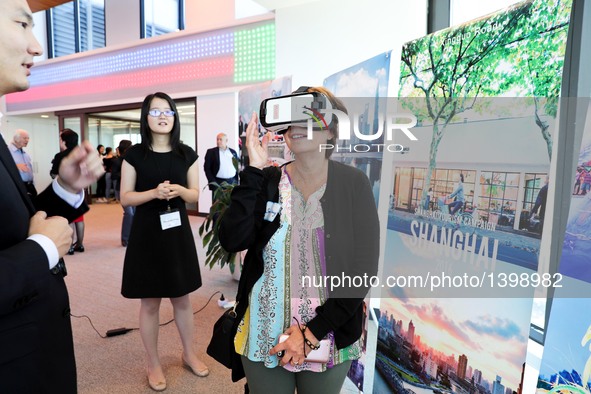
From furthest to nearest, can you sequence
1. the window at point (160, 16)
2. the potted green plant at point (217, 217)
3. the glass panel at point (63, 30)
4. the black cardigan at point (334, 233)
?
the glass panel at point (63, 30)
the window at point (160, 16)
the potted green plant at point (217, 217)
the black cardigan at point (334, 233)

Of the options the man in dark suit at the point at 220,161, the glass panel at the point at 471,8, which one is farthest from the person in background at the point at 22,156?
the glass panel at the point at 471,8

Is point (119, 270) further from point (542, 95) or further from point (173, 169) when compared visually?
point (542, 95)

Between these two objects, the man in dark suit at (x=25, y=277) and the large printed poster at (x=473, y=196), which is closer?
the man in dark suit at (x=25, y=277)

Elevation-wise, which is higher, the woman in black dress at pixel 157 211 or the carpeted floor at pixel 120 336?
the woman in black dress at pixel 157 211

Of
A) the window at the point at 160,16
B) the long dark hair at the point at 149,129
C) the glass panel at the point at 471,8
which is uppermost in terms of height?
the window at the point at 160,16

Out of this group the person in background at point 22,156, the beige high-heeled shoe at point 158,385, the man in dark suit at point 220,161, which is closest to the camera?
the beige high-heeled shoe at point 158,385

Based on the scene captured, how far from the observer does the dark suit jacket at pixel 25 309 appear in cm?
79

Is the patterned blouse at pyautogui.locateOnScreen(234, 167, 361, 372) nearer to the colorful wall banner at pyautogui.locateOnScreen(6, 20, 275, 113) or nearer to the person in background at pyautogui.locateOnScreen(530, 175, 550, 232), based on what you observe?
the person in background at pyautogui.locateOnScreen(530, 175, 550, 232)

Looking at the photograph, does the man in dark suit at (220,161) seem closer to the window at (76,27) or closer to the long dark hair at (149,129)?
the long dark hair at (149,129)

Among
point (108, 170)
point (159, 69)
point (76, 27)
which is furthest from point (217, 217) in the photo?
point (76, 27)

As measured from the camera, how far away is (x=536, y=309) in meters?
1.41

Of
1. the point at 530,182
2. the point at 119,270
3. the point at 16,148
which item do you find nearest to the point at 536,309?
the point at 530,182

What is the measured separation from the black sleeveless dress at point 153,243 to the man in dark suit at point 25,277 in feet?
3.15

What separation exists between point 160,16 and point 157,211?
26.9 feet
